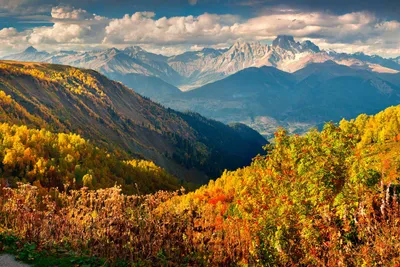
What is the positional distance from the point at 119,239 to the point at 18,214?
30.5 ft

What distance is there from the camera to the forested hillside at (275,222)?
20156 millimetres

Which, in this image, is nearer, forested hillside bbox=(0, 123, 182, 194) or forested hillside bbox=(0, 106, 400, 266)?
forested hillside bbox=(0, 106, 400, 266)

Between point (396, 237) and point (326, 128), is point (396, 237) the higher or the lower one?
the lower one

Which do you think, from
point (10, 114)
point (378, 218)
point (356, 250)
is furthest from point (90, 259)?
point (10, 114)

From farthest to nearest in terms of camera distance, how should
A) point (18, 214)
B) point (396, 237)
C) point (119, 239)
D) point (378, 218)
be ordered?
point (18, 214) < point (119, 239) < point (378, 218) < point (396, 237)

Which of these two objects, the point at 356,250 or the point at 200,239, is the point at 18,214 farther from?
the point at 356,250

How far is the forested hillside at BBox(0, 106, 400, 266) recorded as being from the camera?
66.1 feet

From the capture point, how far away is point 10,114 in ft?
642

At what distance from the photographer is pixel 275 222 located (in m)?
23.5

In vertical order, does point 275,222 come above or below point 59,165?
above

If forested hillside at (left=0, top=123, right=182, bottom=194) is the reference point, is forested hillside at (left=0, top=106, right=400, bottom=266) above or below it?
above

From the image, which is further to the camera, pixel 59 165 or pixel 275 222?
pixel 59 165

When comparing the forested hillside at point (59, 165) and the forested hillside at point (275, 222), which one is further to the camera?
the forested hillside at point (59, 165)

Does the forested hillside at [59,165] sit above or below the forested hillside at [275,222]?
below
